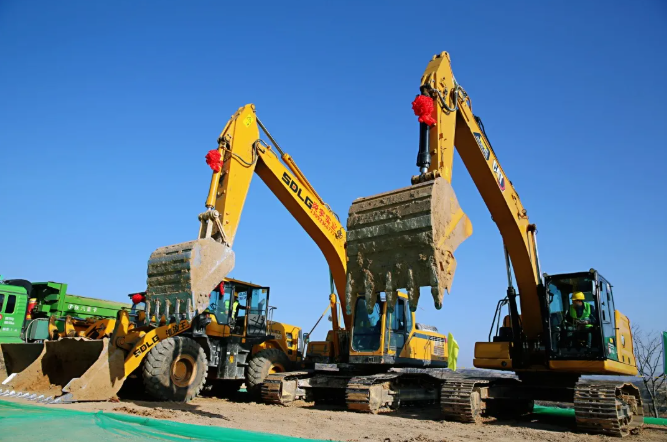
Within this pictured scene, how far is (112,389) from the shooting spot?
31.2 feet

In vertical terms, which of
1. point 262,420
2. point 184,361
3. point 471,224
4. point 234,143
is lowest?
point 262,420

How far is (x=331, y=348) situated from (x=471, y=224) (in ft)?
23.3

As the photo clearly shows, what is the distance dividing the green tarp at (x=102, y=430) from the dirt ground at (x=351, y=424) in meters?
1.16

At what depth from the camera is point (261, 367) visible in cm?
1178

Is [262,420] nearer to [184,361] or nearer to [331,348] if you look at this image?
[184,361]

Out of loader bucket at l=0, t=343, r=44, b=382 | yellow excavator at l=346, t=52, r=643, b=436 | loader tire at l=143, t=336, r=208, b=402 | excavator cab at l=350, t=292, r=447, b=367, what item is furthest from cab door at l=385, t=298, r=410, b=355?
loader bucket at l=0, t=343, r=44, b=382

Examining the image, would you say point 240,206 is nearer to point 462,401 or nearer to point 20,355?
point 462,401

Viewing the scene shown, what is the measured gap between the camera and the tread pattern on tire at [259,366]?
1162cm

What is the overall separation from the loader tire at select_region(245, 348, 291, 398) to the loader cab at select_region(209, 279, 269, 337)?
526mm

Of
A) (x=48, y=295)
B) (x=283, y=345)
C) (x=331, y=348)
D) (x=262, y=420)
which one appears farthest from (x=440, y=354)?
(x=48, y=295)

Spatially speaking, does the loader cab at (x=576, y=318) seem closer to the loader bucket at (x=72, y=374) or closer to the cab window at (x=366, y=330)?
the cab window at (x=366, y=330)

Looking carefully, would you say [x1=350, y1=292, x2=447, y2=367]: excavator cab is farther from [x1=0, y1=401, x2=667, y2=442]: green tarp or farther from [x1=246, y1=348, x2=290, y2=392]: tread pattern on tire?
[x1=0, y1=401, x2=667, y2=442]: green tarp

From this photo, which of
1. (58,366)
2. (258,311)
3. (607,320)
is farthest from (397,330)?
(58,366)

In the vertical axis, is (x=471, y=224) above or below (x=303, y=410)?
above
